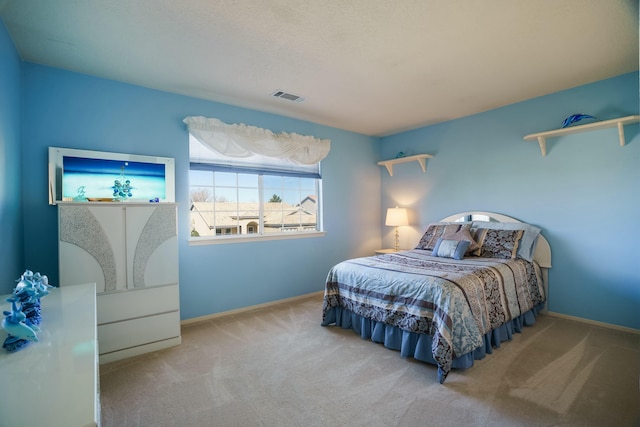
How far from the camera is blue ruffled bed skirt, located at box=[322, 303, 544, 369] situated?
2.33 metres

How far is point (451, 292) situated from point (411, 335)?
51 cm

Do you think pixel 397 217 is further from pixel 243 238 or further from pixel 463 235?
pixel 243 238

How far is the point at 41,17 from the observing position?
197cm

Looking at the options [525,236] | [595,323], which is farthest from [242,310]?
[595,323]

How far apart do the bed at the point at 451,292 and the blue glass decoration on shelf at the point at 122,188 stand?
7.16 ft

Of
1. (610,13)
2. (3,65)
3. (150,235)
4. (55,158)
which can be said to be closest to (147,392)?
(150,235)

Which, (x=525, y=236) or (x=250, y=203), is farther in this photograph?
(x=250, y=203)

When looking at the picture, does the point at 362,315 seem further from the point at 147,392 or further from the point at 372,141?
the point at 372,141

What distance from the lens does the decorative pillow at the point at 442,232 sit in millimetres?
3616

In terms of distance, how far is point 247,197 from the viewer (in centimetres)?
381

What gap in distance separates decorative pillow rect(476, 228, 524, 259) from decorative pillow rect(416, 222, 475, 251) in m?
0.17

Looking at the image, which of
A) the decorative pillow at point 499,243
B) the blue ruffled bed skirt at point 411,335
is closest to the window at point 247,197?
Result: the blue ruffled bed skirt at point 411,335

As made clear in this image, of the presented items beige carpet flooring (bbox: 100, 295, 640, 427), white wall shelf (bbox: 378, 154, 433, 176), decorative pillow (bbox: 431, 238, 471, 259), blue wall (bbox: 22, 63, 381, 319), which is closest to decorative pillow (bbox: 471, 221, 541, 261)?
decorative pillow (bbox: 431, 238, 471, 259)

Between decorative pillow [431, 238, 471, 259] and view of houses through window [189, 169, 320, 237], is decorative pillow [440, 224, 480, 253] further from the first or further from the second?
view of houses through window [189, 169, 320, 237]
